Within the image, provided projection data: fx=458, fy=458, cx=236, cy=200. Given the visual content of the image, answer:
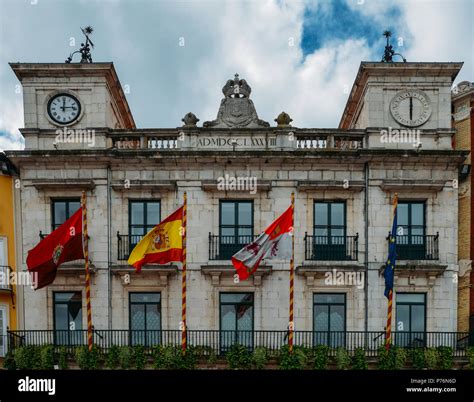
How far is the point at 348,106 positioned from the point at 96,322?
1539 cm

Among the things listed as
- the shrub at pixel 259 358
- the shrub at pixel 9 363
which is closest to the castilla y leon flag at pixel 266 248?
the shrub at pixel 259 358

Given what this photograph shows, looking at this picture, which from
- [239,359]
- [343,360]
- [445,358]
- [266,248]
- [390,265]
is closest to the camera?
[266,248]

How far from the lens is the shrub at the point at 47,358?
1812 cm

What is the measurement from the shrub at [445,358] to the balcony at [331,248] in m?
4.88

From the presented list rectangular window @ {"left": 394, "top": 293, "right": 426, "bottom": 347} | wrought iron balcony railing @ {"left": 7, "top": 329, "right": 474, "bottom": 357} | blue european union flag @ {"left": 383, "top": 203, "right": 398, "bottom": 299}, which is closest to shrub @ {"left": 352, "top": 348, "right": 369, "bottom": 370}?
wrought iron balcony railing @ {"left": 7, "top": 329, "right": 474, "bottom": 357}

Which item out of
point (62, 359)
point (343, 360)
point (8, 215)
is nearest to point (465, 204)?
point (343, 360)

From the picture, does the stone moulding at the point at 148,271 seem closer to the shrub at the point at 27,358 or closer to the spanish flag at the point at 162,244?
the spanish flag at the point at 162,244

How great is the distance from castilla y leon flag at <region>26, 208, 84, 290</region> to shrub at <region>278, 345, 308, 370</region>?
8740mm

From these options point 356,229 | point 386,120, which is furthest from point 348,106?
point 356,229

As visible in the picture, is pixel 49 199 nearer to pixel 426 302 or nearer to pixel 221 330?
pixel 221 330

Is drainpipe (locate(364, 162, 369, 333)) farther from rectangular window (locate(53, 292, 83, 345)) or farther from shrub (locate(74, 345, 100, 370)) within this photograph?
rectangular window (locate(53, 292, 83, 345))

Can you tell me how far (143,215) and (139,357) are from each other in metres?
5.84

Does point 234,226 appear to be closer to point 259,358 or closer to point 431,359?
point 259,358

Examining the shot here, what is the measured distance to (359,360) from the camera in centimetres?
1802
